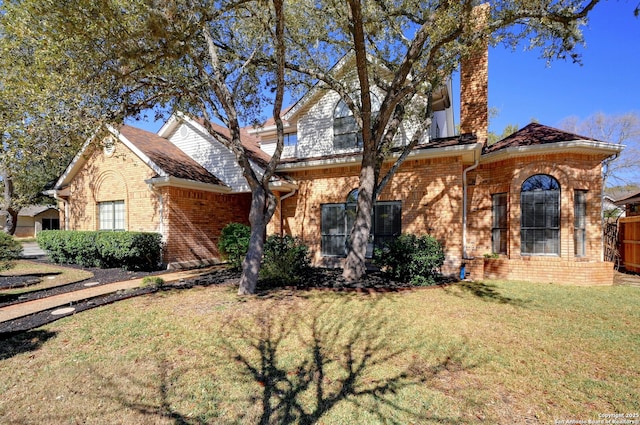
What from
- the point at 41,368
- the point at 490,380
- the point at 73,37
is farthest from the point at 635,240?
the point at 73,37

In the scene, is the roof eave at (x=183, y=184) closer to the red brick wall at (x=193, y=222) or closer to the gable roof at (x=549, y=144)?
the red brick wall at (x=193, y=222)

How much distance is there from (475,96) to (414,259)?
22.8 feet

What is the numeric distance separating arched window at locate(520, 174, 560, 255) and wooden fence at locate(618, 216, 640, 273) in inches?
133

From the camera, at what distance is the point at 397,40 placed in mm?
10227

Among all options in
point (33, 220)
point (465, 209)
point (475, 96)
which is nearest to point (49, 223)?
point (33, 220)

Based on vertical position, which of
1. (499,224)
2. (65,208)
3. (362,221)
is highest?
(65,208)

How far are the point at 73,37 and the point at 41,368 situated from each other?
17.9ft

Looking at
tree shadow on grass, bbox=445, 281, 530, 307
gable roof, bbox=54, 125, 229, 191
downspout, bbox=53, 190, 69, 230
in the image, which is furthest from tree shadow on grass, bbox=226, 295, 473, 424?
downspout, bbox=53, 190, 69, 230

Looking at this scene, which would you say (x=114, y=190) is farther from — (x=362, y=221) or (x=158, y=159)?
(x=362, y=221)

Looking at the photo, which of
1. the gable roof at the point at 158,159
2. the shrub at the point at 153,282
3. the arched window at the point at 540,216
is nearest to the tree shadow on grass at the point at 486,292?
the arched window at the point at 540,216

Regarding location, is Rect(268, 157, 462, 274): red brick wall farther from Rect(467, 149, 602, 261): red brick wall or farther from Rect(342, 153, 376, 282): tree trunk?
Rect(342, 153, 376, 282): tree trunk

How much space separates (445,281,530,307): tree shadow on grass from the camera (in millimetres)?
7074

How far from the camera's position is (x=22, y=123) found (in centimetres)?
652

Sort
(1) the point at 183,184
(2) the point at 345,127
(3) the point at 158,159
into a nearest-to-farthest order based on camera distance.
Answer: (1) the point at 183,184 < (3) the point at 158,159 < (2) the point at 345,127
